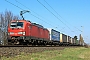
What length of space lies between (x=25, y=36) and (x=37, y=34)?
5.99 m

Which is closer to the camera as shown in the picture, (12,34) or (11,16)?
(12,34)

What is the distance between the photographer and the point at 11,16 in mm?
71250

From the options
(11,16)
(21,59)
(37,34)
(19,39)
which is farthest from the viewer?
(11,16)

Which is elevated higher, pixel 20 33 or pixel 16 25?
pixel 16 25

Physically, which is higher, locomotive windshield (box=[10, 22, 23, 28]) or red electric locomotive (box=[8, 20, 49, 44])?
locomotive windshield (box=[10, 22, 23, 28])

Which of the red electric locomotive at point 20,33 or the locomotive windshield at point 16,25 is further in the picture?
the locomotive windshield at point 16,25

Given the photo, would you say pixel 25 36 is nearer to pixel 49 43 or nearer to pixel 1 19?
pixel 49 43

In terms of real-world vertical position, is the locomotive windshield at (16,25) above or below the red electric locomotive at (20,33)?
above

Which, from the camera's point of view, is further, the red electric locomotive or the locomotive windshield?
the locomotive windshield

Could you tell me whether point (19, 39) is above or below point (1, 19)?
below

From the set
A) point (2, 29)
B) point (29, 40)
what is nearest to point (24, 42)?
point (29, 40)

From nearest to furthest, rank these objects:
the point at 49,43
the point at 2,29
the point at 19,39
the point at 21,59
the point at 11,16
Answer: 1. the point at 21,59
2. the point at 19,39
3. the point at 49,43
4. the point at 2,29
5. the point at 11,16

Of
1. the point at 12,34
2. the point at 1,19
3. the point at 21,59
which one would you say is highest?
the point at 1,19

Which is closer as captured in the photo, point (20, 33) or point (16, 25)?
point (20, 33)
